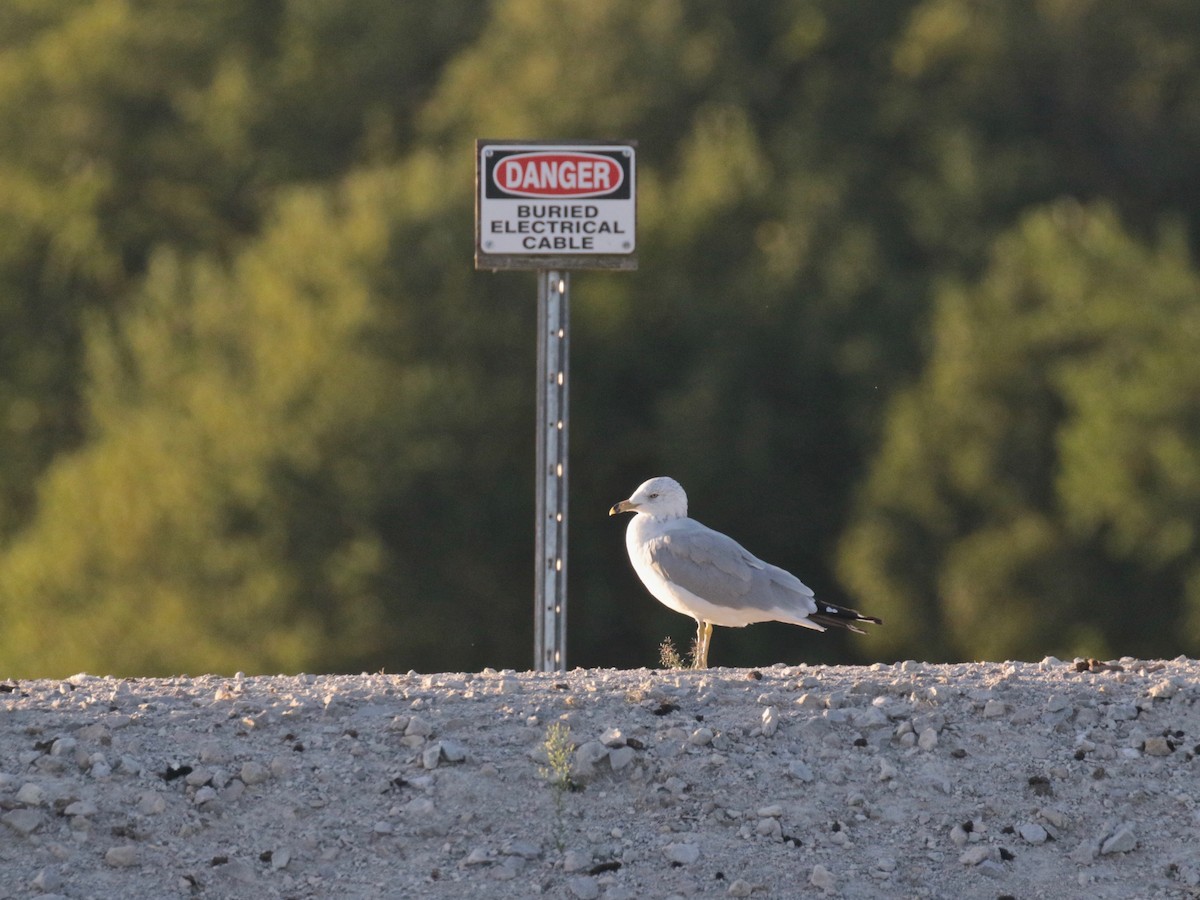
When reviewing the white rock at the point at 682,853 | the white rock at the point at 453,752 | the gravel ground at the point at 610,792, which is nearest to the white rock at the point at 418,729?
the gravel ground at the point at 610,792

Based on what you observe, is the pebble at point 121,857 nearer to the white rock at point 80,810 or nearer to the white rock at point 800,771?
the white rock at point 80,810

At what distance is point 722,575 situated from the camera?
796 centimetres

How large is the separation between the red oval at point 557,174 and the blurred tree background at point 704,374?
7.77 meters

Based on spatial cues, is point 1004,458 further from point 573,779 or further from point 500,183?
point 573,779

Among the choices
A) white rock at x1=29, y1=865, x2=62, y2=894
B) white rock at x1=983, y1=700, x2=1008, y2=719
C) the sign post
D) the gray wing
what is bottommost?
white rock at x1=29, y1=865, x2=62, y2=894

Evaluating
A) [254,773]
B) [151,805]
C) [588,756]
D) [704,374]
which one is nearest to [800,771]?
[588,756]

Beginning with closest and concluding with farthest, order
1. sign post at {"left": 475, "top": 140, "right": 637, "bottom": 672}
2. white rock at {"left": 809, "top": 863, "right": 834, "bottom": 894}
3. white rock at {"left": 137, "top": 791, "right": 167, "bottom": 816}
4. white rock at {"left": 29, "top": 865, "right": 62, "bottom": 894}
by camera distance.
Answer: white rock at {"left": 29, "top": 865, "right": 62, "bottom": 894} < white rock at {"left": 809, "top": 863, "right": 834, "bottom": 894} < white rock at {"left": 137, "top": 791, "right": 167, "bottom": 816} < sign post at {"left": 475, "top": 140, "right": 637, "bottom": 672}

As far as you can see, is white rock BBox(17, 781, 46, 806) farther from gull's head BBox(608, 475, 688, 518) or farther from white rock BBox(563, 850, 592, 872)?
gull's head BBox(608, 475, 688, 518)

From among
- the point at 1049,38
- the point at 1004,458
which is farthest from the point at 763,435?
the point at 1049,38

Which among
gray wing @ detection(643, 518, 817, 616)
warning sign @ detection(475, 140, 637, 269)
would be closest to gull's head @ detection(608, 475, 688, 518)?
gray wing @ detection(643, 518, 817, 616)

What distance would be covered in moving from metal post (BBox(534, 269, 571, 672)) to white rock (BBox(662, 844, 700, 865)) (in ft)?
8.36

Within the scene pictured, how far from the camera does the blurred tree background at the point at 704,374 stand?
15.8 m

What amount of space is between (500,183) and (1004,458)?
8760 millimetres

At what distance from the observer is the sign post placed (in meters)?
8.08
